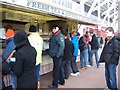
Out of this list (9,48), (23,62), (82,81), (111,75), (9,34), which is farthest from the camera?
(82,81)

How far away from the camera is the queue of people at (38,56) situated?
138 inches

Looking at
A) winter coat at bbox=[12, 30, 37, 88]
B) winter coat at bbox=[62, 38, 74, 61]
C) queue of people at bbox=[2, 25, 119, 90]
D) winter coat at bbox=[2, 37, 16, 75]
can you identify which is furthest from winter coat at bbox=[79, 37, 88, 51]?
winter coat at bbox=[12, 30, 37, 88]

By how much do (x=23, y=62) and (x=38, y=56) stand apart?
2518 mm

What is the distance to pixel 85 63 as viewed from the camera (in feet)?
33.7

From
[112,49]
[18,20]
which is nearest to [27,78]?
[112,49]

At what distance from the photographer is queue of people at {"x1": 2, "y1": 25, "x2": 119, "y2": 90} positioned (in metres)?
3.50

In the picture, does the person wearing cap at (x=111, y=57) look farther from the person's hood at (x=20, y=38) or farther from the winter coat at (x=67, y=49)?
the person's hood at (x=20, y=38)

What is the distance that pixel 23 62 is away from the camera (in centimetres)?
345

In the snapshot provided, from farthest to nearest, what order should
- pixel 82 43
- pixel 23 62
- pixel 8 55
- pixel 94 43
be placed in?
pixel 94 43 < pixel 82 43 < pixel 8 55 < pixel 23 62

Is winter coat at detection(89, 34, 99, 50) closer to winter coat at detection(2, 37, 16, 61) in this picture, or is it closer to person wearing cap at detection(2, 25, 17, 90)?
person wearing cap at detection(2, 25, 17, 90)

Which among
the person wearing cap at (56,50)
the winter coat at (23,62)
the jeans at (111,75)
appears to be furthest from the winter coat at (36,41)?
the winter coat at (23,62)

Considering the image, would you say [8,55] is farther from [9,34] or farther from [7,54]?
[9,34]

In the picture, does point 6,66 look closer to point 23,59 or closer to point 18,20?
point 23,59

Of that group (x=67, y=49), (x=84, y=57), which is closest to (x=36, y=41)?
(x=67, y=49)
